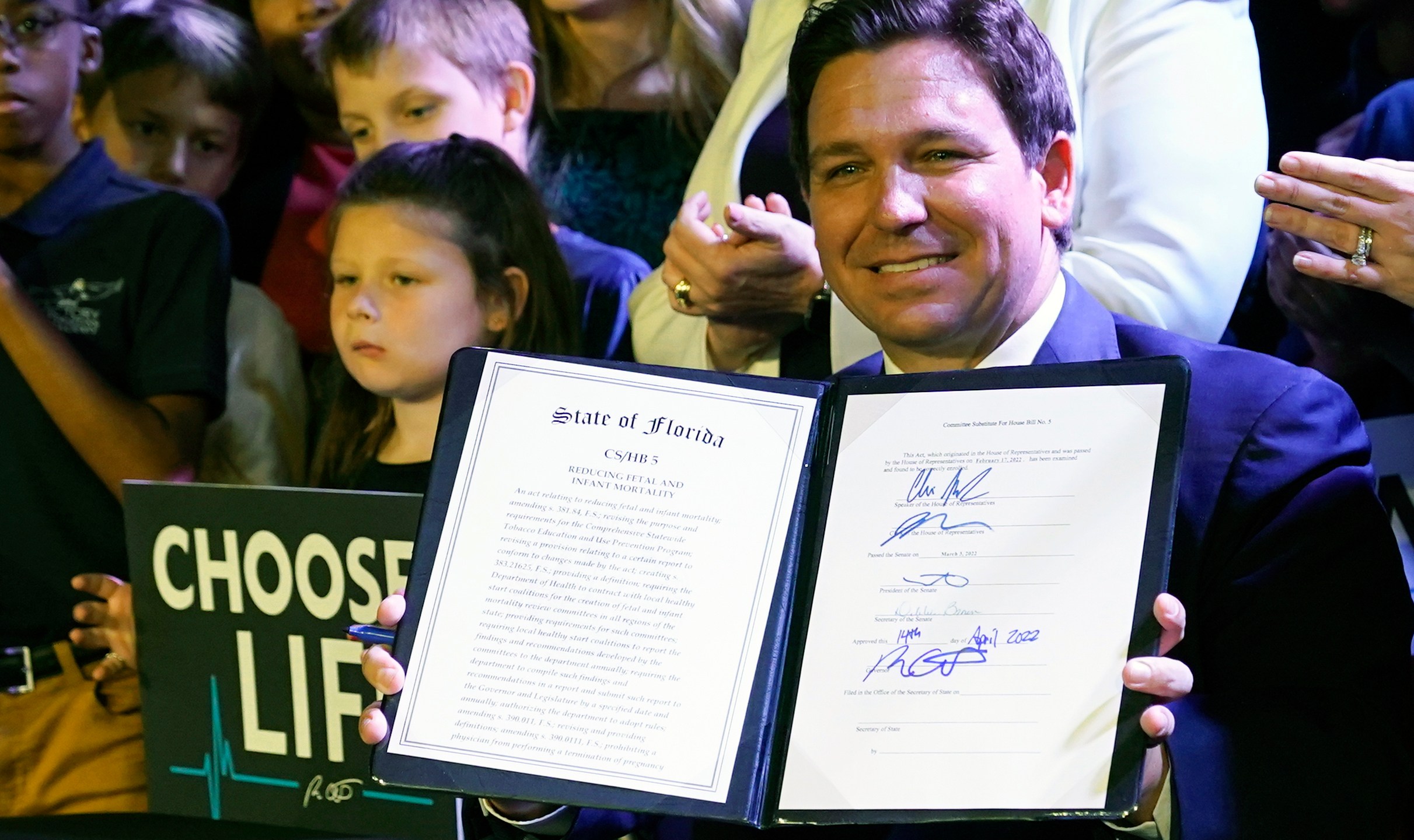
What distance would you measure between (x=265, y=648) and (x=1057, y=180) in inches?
43.0

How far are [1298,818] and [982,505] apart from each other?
0.35 meters

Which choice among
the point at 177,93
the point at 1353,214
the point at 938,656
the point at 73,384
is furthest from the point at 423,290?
the point at 1353,214

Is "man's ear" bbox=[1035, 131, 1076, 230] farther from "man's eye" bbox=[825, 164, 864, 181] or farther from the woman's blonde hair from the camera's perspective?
the woman's blonde hair

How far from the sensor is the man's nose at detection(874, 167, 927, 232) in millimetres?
1309

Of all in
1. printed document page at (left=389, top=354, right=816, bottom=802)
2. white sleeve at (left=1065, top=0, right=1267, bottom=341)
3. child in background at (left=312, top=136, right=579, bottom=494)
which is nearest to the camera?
printed document page at (left=389, top=354, right=816, bottom=802)

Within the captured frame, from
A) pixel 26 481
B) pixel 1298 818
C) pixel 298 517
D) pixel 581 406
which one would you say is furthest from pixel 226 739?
pixel 1298 818

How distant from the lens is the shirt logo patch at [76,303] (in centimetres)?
212

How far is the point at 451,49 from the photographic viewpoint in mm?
2029

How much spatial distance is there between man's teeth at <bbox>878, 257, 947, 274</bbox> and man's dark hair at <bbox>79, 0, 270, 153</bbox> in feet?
4.23
